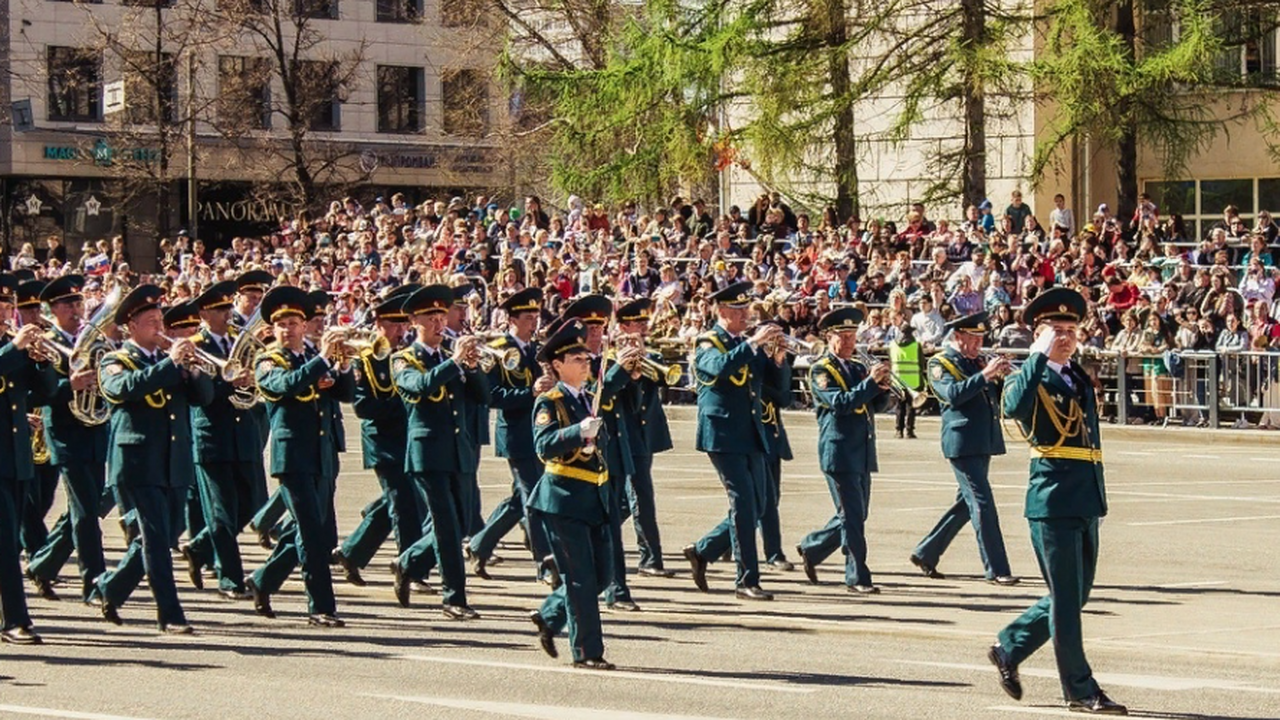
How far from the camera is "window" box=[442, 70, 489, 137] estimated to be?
6025 cm

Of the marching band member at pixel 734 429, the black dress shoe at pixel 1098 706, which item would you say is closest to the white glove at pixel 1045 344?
the black dress shoe at pixel 1098 706

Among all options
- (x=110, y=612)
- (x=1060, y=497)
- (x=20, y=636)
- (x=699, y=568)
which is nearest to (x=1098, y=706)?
(x=1060, y=497)

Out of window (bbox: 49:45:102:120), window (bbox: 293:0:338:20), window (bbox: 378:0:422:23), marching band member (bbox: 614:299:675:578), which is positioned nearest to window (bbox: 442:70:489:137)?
window (bbox: 378:0:422:23)

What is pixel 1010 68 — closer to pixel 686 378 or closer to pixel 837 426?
pixel 686 378

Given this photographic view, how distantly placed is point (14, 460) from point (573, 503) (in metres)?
3.37

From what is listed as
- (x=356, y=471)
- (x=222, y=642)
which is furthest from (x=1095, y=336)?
(x=222, y=642)

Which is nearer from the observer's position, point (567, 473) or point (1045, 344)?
point (1045, 344)

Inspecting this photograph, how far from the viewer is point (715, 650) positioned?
13266 millimetres

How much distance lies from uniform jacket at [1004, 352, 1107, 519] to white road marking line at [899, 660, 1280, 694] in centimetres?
114

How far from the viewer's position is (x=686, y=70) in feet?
125

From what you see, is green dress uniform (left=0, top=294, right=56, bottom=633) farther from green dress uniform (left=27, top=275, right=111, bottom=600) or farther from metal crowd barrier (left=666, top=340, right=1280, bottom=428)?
metal crowd barrier (left=666, top=340, right=1280, bottom=428)

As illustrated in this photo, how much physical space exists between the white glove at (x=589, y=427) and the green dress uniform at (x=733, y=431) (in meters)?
3.48

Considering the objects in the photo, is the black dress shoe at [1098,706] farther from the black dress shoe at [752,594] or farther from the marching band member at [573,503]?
the black dress shoe at [752,594]

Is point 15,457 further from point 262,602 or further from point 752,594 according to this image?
point 752,594
